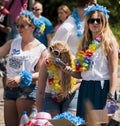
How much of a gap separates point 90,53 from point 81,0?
138 centimetres

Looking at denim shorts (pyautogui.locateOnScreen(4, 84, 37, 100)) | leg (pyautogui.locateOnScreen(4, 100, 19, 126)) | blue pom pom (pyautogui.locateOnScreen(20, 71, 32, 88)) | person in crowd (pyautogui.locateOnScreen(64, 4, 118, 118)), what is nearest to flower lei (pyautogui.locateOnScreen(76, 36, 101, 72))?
person in crowd (pyautogui.locateOnScreen(64, 4, 118, 118))

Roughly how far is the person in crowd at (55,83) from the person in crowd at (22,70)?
21 cm

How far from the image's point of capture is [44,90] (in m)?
5.71

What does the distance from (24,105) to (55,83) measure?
456 mm

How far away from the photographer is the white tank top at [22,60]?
5918 mm

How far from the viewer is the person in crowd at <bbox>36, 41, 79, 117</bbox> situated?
18.4 ft

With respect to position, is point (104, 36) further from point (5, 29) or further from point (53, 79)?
point (5, 29)

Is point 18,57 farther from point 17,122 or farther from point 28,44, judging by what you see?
point 17,122

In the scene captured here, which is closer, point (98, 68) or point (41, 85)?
point (98, 68)

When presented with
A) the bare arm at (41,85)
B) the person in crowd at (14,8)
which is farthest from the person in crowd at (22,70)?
the person in crowd at (14,8)

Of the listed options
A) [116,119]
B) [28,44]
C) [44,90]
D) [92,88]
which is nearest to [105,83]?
[92,88]

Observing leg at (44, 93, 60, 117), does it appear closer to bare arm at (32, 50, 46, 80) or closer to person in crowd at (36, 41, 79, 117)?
person in crowd at (36, 41, 79, 117)

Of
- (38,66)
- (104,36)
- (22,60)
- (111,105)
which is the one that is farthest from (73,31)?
(111,105)

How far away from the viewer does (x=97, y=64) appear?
545 cm
